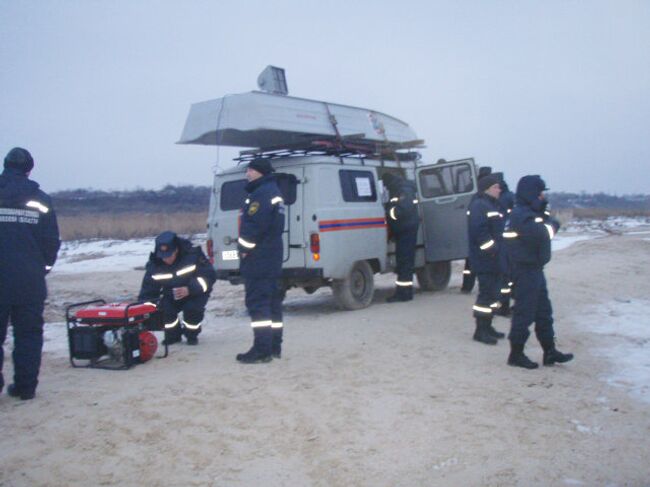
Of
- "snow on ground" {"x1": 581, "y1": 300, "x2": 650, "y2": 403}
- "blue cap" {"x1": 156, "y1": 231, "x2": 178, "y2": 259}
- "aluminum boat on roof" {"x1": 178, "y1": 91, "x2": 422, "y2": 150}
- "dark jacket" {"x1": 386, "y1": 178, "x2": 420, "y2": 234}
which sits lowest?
"snow on ground" {"x1": 581, "y1": 300, "x2": 650, "y2": 403}

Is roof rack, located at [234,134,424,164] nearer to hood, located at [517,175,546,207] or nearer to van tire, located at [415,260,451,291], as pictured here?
van tire, located at [415,260,451,291]

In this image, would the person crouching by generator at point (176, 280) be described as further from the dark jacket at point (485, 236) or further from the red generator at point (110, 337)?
the dark jacket at point (485, 236)

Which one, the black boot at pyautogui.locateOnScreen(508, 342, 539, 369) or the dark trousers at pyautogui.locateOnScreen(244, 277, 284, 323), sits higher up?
the dark trousers at pyautogui.locateOnScreen(244, 277, 284, 323)

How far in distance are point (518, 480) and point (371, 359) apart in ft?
9.27

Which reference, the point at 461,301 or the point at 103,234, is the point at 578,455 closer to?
the point at 461,301

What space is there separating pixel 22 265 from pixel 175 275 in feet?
7.36

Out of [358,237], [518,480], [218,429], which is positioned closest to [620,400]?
[518,480]

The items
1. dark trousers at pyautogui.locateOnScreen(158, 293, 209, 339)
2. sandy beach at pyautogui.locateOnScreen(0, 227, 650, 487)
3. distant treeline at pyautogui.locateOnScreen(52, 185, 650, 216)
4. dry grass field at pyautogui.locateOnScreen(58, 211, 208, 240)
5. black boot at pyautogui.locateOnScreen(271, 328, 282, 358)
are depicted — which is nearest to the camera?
sandy beach at pyautogui.locateOnScreen(0, 227, 650, 487)

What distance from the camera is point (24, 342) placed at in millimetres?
5348

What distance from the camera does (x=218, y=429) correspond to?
15.3 feet

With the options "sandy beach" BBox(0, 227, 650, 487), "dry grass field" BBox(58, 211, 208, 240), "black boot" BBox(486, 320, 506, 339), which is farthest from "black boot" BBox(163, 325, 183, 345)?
"dry grass field" BBox(58, 211, 208, 240)

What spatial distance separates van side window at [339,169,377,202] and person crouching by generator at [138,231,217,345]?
3.01 m

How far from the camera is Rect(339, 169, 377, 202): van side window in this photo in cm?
988

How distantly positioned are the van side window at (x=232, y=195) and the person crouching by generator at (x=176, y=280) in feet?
7.68
